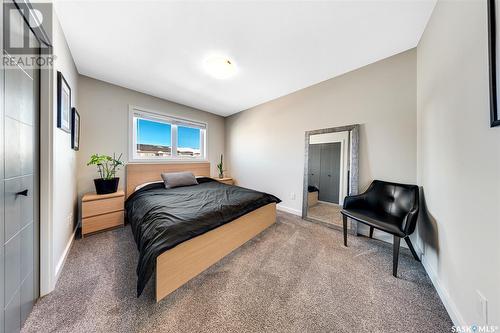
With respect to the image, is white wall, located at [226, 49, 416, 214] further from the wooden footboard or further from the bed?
the wooden footboard

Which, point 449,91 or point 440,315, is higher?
point 449,91

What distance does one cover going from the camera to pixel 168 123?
11.6ft

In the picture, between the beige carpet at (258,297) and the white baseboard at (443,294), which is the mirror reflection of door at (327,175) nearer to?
the beige carpet at (258,297)

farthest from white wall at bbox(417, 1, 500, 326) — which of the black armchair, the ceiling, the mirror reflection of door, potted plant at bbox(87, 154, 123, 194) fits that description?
potted plant at bbox(87, 154, 123, 194)

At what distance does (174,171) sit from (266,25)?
3.03m

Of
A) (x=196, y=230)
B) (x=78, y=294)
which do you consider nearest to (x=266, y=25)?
(x=196, y=230)

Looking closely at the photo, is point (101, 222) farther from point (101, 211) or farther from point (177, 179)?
point (177, 179)

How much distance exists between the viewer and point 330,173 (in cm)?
261

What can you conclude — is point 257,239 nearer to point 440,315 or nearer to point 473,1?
point 440,315

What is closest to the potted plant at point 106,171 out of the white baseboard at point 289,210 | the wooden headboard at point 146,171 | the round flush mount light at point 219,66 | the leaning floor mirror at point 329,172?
the wooden headboard at point 146,171

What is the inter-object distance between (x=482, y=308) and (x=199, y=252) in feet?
6.01

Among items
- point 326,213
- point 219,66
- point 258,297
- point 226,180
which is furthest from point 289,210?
point 219,66

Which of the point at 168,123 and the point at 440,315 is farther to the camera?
the point at 168,123

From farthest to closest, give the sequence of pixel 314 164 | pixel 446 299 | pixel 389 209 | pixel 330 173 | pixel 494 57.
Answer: pixel 314 164, pixel 330 173, pixel 389 209, pixel 446 299, pixel 494 57
